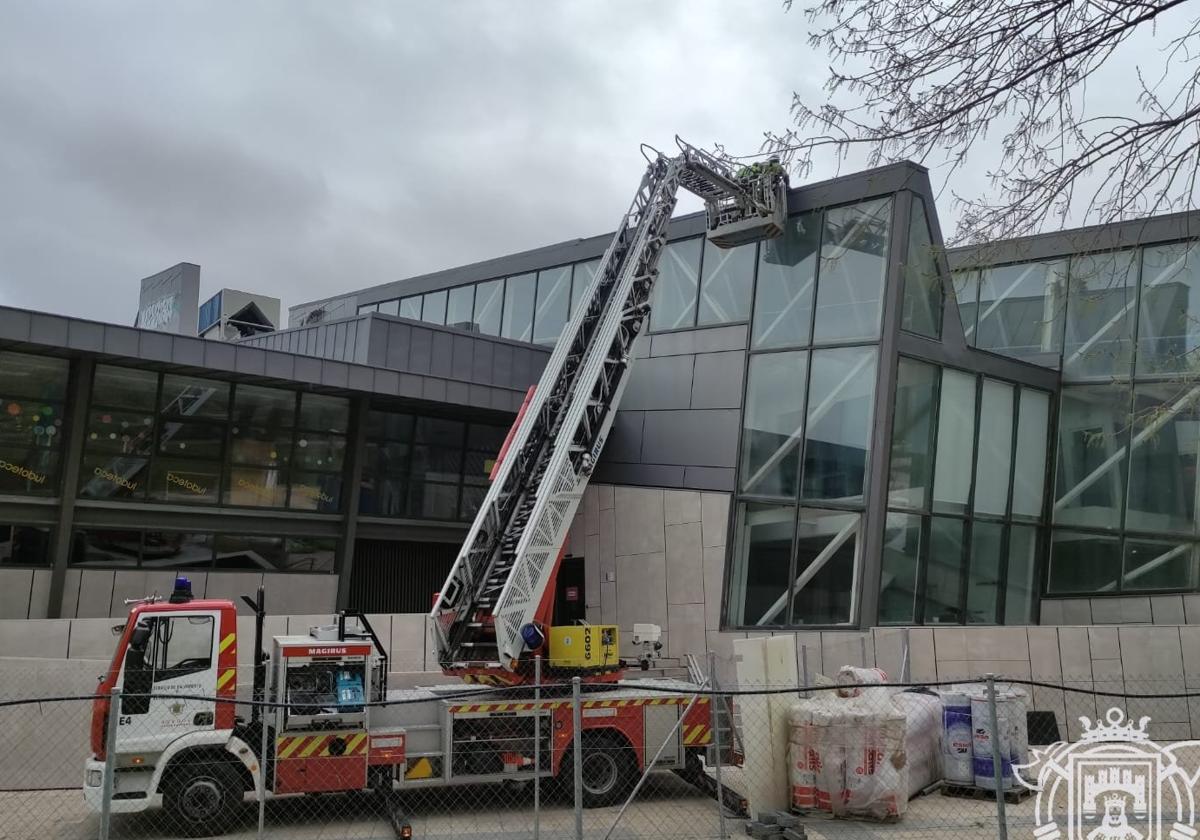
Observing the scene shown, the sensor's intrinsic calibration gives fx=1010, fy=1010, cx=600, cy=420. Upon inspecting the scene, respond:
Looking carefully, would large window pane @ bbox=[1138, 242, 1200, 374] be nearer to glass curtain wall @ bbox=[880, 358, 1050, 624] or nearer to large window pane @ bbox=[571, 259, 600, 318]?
glass curtain wall @ bbox=[880, 358, 1050, 624]

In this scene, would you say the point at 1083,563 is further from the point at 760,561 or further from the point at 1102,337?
the point at 760,561

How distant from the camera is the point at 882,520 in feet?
58.3

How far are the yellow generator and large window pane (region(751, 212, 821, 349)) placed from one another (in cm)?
799

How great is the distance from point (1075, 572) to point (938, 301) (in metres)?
7.30

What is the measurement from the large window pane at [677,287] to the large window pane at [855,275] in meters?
3.08

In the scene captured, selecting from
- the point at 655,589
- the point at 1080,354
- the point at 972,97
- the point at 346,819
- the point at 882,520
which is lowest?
the point at 346,819

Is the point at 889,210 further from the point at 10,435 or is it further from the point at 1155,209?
the point at 10,435

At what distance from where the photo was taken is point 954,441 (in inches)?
781

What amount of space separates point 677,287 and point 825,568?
694cm

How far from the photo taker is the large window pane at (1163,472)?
2153 cm

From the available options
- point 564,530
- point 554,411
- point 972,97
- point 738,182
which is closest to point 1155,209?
point 972,97

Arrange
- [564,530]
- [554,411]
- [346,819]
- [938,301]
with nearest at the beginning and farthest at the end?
[346,819], [564,530], [554,411], [938,301]

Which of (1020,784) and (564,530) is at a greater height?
(564,530)

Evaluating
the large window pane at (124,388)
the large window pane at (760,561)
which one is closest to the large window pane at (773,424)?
the large window pane at (760,561)
